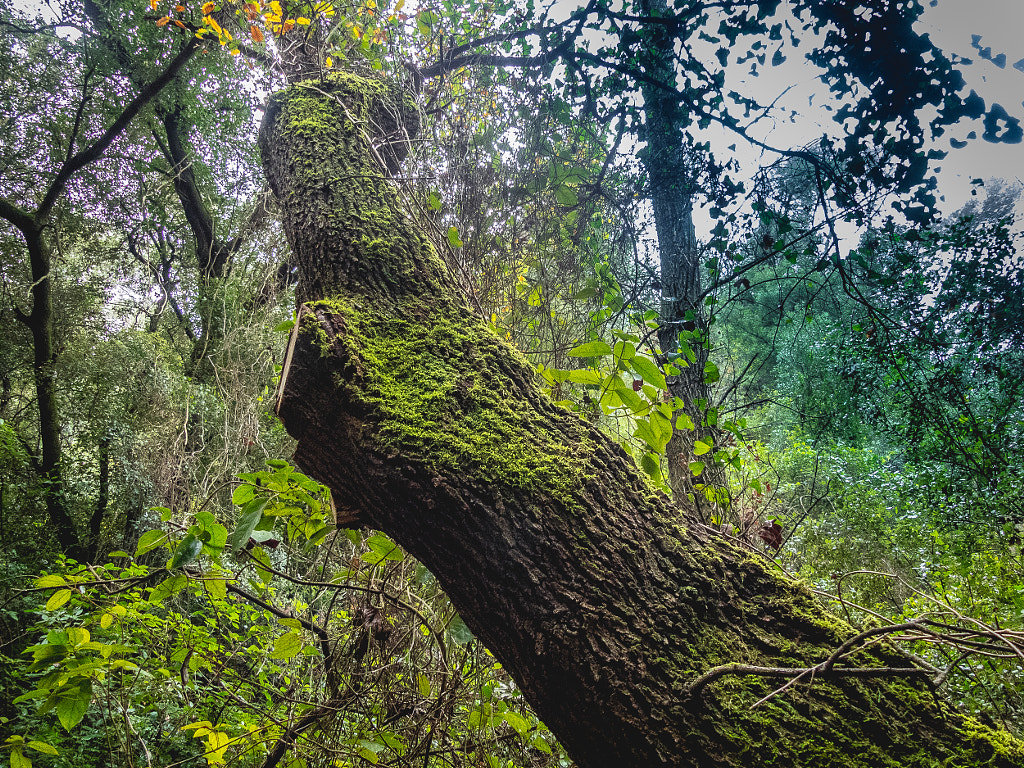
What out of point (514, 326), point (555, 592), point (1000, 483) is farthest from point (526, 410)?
point (1000, 483)

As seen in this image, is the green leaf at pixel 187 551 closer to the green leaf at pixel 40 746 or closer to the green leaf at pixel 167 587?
the green leaf at pixel 167 587

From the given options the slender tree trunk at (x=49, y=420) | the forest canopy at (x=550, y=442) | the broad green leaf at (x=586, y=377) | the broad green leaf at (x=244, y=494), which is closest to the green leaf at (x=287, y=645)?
the forest canopy at (x=550, y=442)

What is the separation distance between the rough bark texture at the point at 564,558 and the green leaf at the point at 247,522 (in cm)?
16

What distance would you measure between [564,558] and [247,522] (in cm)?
75

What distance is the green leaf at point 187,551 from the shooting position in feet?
2.96

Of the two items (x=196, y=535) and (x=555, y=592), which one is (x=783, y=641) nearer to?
(x=555, y=592)

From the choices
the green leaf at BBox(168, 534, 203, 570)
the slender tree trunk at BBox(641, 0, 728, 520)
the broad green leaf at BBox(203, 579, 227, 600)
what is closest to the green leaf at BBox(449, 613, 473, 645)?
the broad green leaf at BBox(203, 579, 227, 600)

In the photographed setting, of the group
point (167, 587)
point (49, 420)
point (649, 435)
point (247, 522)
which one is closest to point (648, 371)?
point (649, 435)

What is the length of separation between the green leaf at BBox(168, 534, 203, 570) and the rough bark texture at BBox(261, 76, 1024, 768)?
310 mm

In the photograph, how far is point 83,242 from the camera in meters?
7.56

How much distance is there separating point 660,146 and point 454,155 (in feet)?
4.43

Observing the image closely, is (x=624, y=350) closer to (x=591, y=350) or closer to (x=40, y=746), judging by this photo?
(x=591, y=350)

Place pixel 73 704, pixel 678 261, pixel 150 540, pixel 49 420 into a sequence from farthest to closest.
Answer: pixel 49 420, pixel 678 261, pixel 150 540, pixel 73 704

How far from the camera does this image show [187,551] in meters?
0.94
